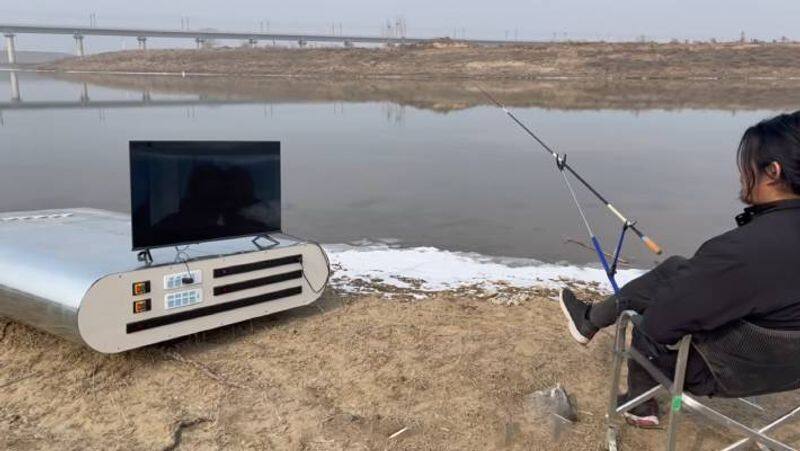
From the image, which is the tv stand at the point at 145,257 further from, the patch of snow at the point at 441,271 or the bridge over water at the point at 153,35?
the bridge over water at the point at 153,35

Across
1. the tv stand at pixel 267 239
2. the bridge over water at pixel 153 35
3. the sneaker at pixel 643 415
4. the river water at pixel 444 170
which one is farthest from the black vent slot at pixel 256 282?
the bridge over water at pixel 153 35

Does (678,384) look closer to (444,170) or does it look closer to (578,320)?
(578,320)

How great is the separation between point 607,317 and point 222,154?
7.54 feet

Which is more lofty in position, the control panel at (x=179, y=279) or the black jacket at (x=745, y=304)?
the black jacket at (x=745, y=304)

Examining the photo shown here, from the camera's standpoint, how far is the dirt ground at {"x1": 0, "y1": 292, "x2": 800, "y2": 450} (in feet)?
10.2

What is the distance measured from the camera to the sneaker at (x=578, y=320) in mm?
3217

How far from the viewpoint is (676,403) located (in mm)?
2516

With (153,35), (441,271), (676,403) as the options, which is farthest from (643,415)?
(153,35)

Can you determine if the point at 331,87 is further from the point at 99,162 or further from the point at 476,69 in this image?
the point at 99,162

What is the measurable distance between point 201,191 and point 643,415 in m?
2.62

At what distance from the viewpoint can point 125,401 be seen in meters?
3.41

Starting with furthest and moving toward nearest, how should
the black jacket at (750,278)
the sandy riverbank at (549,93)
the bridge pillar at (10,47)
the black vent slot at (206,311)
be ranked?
the bridge pillar at (10,47) → the sandy riverbank at (549,93) → the black vent slot at (206,311) → the black jacket at (750,278)

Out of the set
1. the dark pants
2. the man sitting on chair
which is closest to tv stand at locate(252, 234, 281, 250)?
the dark pants

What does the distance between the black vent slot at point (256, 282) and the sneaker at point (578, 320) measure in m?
1.73
